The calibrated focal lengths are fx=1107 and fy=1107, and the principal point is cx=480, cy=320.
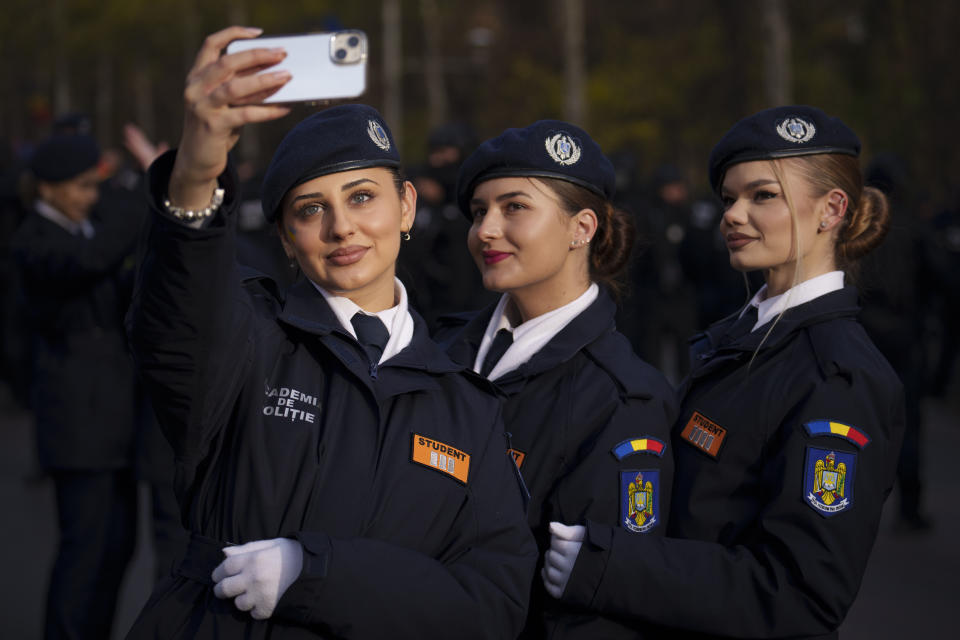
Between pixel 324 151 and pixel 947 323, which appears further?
pixel 947 323

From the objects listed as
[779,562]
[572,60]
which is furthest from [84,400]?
[572,60]

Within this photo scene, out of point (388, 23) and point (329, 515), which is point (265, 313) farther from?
point (388, 23)

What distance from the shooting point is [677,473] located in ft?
9.46

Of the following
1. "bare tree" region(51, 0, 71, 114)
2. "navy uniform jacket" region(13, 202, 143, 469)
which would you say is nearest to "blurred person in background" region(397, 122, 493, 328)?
"navy uniform jacket" region(13, 202, 143, 469)

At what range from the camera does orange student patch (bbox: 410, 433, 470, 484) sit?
231cm

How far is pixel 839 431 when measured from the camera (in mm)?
2598

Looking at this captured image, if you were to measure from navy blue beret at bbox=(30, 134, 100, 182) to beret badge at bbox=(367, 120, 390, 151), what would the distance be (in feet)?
11.1

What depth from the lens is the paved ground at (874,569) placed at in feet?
17.6

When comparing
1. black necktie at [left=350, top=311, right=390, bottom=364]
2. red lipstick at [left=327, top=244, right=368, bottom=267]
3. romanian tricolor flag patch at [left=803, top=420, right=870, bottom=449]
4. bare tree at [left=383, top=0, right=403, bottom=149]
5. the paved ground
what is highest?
bare tree at [left=383, top=0, right=403, bottom=149]

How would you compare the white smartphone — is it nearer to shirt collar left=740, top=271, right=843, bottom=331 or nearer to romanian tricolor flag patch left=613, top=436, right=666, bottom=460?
romanian tricolor flag patch left=613, top=436, right=666, bottom=460

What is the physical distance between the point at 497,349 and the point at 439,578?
3.42ft

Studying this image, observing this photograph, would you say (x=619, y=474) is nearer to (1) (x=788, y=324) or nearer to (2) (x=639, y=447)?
(2) (x=639, y=447)

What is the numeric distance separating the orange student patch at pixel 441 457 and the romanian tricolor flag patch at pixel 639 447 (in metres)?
0.51

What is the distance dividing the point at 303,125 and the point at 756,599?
153cm
